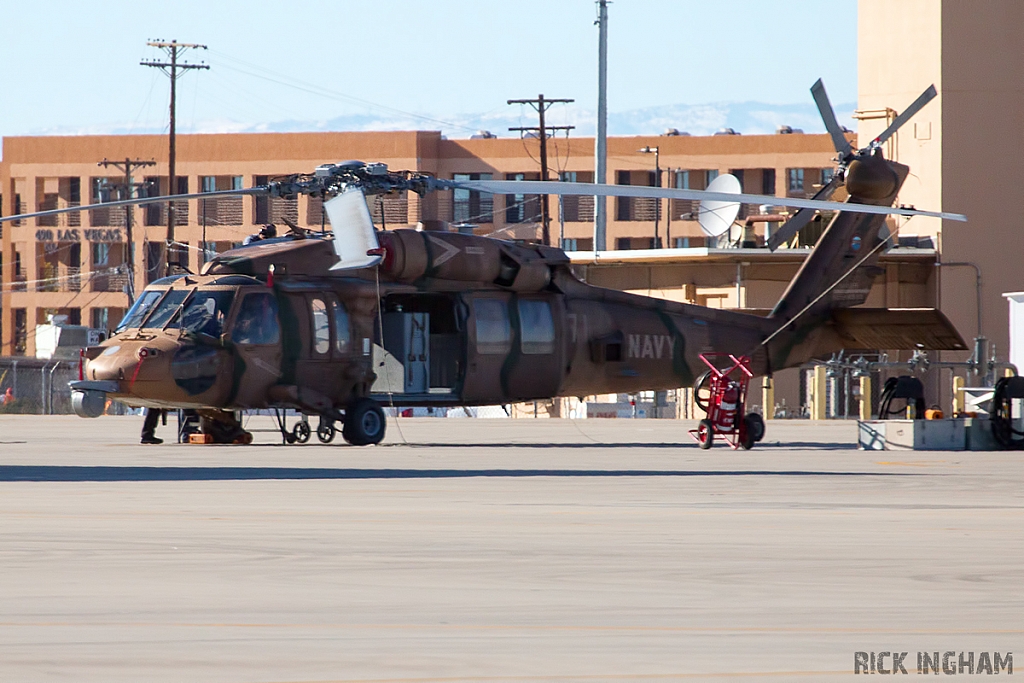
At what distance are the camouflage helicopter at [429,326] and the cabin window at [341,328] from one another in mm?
32

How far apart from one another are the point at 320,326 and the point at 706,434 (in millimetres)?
5945

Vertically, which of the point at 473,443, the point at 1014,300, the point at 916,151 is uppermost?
the point at 916,151

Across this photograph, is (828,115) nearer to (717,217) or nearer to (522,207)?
(717,217)

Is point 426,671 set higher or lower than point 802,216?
lower

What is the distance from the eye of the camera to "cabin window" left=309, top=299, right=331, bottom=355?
21.2 metres

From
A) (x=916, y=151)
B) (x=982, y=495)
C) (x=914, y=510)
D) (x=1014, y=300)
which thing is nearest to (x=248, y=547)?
(x=914, y=510)

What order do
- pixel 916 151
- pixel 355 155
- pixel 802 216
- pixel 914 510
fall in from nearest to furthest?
pixel 914 510 < pixel 802 216 < pixel 916 151 < pixel 355 155

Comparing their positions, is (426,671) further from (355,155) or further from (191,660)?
(355,155)

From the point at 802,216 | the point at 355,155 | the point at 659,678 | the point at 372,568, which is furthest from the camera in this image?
the point at 355,155

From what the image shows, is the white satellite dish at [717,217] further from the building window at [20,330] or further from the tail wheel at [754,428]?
the building window at [20,330]

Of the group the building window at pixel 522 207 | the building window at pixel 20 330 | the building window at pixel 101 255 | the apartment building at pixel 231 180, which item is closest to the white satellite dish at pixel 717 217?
the building window at pixel 522 207

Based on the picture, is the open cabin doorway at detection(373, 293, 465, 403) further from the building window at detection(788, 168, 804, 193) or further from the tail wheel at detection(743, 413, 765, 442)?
the building window at detection(788, 168, 804, 193)

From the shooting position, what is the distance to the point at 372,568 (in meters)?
7.74

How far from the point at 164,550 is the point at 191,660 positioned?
3.25m
